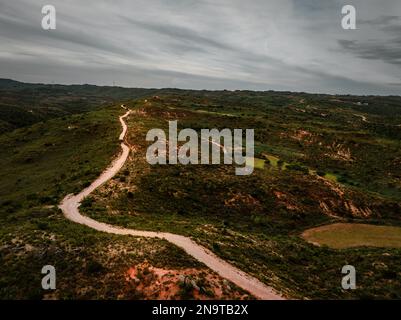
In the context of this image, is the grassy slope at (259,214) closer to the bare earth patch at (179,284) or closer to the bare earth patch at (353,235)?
the bare earth patch at (353,235)

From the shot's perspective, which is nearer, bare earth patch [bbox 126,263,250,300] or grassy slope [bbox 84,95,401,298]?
bare earth patch [bbox 126,263,250,300]

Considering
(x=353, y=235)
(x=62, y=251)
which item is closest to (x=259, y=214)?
(x=353, y=235)

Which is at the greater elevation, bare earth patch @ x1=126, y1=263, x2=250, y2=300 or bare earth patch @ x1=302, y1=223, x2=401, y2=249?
A: bare earth patch @ x1=126, y1=263, x2=250, y2=300

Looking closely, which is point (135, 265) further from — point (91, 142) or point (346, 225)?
point (91, 142)

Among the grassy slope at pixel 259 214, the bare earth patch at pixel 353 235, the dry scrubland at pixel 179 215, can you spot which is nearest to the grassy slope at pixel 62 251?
the dry scrubland at pixel 179 215

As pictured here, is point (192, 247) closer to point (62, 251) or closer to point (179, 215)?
point (62, 251)

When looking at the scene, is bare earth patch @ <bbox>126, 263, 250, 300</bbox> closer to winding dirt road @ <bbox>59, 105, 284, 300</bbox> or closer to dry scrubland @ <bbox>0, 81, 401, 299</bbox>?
dry scrubland @ <bbox>0, 81, 401, 299</bbox>

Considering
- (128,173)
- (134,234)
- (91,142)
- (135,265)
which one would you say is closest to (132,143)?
(91,142)

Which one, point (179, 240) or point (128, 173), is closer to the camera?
point (179, 240)

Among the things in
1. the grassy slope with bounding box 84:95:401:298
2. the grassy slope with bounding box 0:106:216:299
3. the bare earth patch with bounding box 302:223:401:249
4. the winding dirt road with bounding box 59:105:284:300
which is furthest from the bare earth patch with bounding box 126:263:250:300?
the bare earth patch with bounding box 302:223:401:249

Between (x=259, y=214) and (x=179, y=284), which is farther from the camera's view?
(x=259, y=214)

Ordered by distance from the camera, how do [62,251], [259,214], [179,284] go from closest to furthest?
1. [179,284]
2. [62,251]
3. [259,214]
